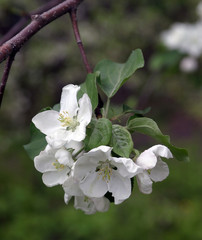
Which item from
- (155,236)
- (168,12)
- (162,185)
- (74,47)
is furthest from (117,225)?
(168,12)

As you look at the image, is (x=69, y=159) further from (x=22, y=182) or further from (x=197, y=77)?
(x=22, y=182)

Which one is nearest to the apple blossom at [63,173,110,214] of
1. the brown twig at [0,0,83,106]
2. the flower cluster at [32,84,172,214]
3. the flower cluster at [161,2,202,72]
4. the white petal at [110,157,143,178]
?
the flower cluster at [32,84,172,214]

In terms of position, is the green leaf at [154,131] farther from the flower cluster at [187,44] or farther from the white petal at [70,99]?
the flower cluster at [187,44]

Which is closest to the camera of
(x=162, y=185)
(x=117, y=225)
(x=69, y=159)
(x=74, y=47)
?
(x=69, y=159)

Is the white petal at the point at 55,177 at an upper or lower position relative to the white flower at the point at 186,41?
upper

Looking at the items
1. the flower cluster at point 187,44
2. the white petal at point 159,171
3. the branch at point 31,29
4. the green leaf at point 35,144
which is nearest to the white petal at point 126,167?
the white petal at point 159,171

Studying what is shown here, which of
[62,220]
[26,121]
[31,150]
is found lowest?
[26,121]
